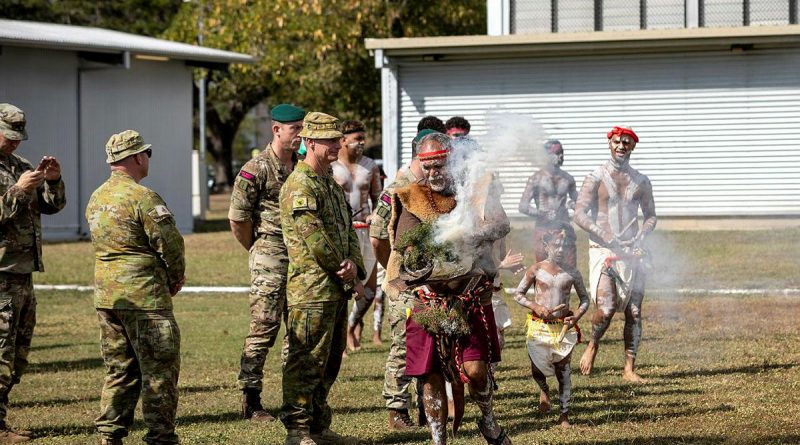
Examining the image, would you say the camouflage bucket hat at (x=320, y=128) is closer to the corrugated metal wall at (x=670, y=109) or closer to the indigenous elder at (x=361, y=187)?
the indigenous elder at (x=361, y=187)

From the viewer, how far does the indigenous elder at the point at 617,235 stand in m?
10.2

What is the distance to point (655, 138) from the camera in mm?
26344

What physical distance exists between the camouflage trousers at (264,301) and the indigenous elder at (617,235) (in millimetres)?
2929

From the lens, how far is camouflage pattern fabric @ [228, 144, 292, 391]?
8.44 m

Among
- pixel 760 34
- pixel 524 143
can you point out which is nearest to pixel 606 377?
pixel 524 143

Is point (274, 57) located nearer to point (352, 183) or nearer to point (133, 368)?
point (352, 183)

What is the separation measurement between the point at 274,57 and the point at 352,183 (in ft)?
82.0

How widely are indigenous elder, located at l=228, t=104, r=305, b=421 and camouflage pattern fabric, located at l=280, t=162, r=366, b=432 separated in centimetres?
102

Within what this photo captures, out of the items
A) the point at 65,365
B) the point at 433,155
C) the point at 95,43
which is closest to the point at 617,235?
the point at 433,155

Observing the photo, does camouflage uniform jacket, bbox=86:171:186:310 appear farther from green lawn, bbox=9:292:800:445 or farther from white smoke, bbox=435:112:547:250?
white smoke, bbox=435:112:547:250

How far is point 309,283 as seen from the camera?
23.9ft

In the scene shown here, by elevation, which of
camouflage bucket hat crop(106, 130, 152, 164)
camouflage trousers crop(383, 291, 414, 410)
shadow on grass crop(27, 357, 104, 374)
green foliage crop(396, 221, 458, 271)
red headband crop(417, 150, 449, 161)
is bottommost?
shadow on grass crop(27, 357, 104, 374)

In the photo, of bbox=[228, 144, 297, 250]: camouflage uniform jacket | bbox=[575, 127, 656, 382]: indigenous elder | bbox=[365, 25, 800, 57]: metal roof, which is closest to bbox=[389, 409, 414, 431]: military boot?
bbox=[228, 144, 297, 250]: camouflage uniform jacket

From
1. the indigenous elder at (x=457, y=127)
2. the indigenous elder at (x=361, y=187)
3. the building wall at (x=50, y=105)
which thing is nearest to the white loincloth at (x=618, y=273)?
the indigenous elder at (x=457, y=127)
